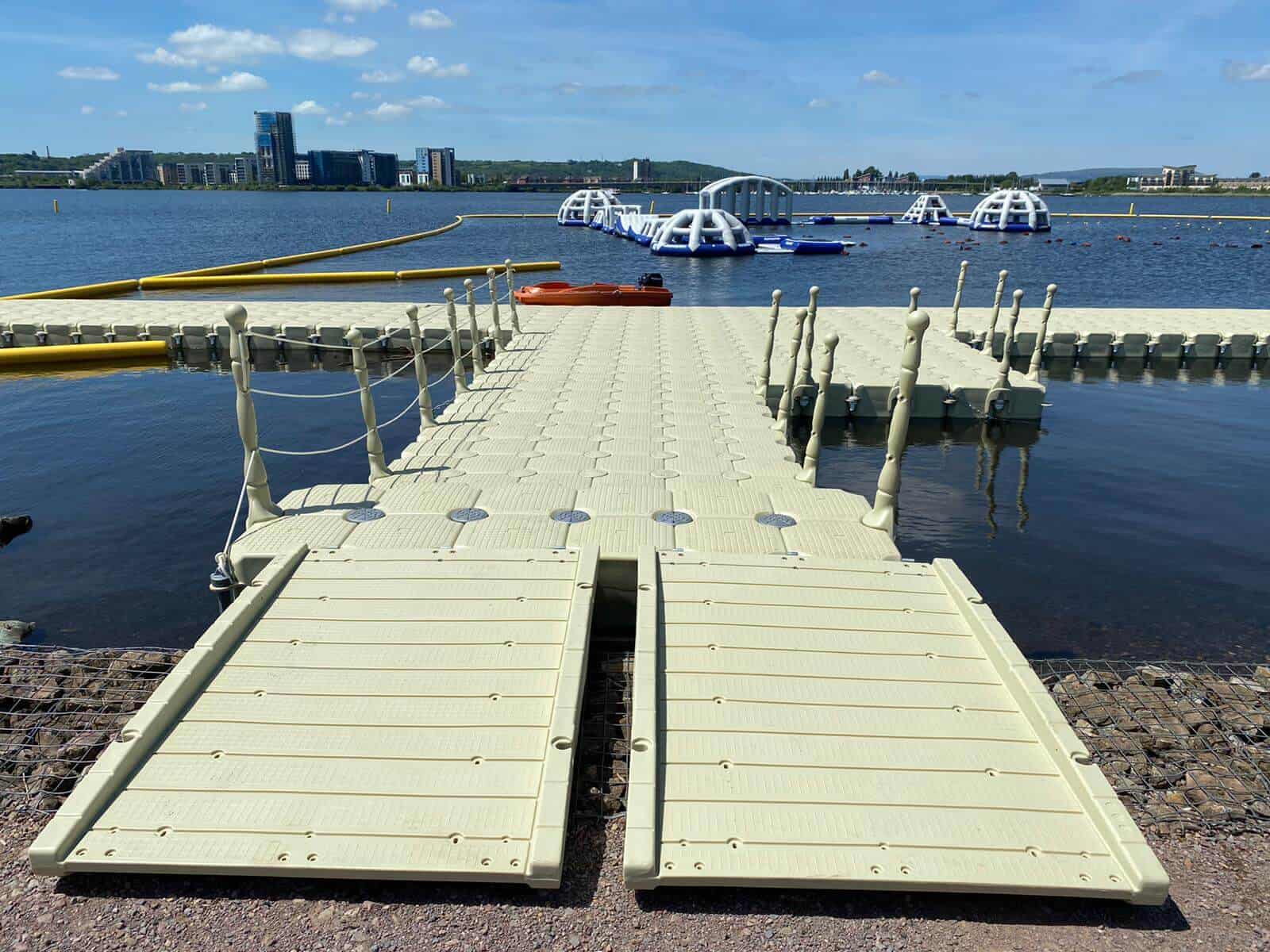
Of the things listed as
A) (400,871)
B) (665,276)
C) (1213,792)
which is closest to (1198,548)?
(1213,792)

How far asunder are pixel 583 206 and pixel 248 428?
8588 centimetres

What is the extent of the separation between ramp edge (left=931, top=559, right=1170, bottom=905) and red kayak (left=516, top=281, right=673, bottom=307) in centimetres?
1875

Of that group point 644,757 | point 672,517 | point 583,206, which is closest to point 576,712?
point 644,757

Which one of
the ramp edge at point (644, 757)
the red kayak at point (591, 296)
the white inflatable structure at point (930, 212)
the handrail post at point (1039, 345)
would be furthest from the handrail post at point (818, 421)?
the white inflatable structure at point (930, 212)

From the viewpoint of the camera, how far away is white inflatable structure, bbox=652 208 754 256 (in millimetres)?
53688

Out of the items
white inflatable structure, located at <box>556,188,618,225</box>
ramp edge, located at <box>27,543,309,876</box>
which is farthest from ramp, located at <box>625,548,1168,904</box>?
white inflatable structure, located at <box>556,188,618,225</box>

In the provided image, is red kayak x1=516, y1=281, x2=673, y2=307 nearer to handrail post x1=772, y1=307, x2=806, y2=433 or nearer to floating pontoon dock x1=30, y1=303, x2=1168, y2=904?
handrail post x1=772, y1=307, x2=806, y2=433

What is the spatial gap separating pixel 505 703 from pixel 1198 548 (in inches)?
363

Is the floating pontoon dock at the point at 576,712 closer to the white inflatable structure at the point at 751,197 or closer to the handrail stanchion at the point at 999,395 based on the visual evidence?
the handrail stanchion at the point at 999,395

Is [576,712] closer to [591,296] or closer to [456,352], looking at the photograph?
[456,352]

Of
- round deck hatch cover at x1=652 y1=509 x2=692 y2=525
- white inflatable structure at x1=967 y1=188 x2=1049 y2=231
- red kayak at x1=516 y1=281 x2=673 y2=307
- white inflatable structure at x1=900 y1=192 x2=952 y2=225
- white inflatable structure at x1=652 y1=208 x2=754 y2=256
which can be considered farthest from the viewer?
white inflatable structure at x1=900 y1=192 x2=952 y2=225

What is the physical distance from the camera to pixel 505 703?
4.38m

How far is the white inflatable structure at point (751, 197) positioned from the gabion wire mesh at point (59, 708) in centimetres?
7862

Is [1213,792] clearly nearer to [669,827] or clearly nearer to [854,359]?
[669,827]
